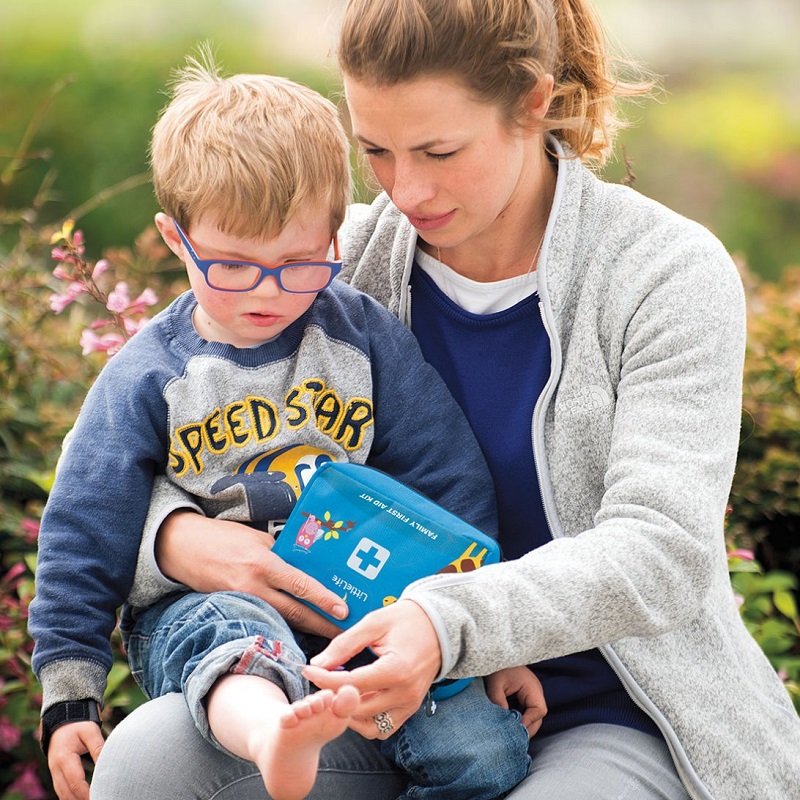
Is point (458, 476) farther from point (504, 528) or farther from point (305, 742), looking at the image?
point (305, 742)

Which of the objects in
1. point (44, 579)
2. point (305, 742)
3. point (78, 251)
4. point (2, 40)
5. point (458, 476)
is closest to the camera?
point (305, 742)

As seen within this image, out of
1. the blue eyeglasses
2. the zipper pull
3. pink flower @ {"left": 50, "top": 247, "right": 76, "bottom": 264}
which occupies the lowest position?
the zipper pull

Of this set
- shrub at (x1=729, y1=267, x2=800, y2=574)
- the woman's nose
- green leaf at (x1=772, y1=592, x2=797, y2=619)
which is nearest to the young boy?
the woman's nose

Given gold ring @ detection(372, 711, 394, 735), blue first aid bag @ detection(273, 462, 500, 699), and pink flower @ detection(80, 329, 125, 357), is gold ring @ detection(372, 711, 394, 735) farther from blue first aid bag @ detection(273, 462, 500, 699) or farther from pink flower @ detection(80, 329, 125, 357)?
pink flower @ detection(80, 329, 125, 357)

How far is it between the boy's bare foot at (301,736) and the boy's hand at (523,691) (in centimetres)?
49

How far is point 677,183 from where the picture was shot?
674 cm

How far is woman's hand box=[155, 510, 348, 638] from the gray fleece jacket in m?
0.30

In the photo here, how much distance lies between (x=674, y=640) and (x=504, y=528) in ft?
1.18

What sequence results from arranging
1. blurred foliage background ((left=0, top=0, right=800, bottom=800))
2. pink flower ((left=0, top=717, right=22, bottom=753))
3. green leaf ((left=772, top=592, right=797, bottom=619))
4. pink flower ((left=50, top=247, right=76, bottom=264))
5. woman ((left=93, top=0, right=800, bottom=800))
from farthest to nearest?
blurred foliage background ((left=0, top=0, right=800, bottom=800)) → green leaf ((left=772, top=592, right=797, bottom=619)) → pink flower ((left=0, top=717, right=22, bottom=753)) → pink flower ((left=50, top=247, right=76, bottom=264)) → woman ((left=93, top=0, right=800, bottom=800))

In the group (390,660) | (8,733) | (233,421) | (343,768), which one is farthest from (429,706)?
(8,733)

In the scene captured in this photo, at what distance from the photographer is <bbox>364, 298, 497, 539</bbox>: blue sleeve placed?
2.06m

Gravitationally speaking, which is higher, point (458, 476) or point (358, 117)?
point (358, 117)

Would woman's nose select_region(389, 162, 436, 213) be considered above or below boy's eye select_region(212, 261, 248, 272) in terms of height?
above

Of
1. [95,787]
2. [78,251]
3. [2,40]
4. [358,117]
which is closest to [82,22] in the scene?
[2,40]
